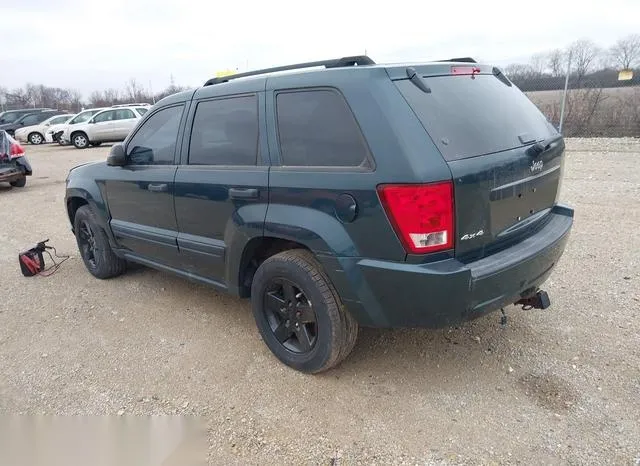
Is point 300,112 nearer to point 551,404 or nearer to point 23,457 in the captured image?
point 551,404

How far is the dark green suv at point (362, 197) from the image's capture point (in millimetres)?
2453

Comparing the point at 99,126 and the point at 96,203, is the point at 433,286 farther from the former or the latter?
the point at 99,126

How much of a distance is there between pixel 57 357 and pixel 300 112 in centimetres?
250

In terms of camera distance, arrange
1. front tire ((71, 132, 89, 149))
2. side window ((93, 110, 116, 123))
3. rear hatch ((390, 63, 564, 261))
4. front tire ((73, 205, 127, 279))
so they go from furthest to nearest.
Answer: front tire ((71, 132, 89, 149))
side window ((93, 110, 116, 123))
front tire ((73, 205, 127, 279))
rear hatch ((390, 63, 564, 261))

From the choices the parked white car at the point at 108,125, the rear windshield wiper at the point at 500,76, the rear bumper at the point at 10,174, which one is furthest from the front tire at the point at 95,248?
the parked white car at the point at 108,125

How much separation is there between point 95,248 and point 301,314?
9.64 feet

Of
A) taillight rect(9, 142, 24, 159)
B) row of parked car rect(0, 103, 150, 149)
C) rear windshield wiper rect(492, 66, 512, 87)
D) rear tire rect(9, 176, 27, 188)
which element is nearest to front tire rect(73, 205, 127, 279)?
rear windshield wiper rect(492, 66, 512, 87)

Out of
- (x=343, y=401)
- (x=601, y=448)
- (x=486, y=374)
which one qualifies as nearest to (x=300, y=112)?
(x=343, y=401)

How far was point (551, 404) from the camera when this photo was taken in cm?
269

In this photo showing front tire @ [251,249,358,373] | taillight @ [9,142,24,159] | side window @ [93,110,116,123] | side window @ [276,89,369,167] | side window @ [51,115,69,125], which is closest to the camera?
side window @ [276,89,369,167]

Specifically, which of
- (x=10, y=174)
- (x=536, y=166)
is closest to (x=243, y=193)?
(x=536, y=166)

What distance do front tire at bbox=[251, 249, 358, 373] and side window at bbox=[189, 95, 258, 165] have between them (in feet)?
2.44

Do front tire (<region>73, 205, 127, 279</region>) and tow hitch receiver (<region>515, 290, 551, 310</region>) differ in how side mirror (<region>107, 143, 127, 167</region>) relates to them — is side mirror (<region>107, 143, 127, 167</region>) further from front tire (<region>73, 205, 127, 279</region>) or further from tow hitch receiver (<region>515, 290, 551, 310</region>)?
tow hitch receiver (<region>515, 290, 551, 310</region>)

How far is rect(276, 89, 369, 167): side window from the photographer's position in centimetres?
262
